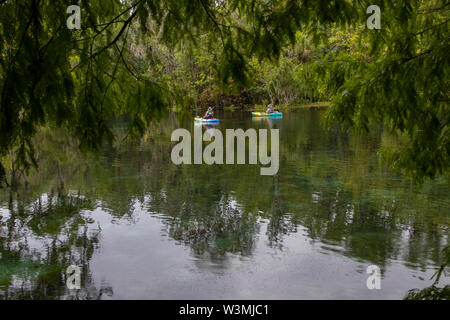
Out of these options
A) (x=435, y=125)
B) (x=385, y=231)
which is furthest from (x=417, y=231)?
(x=435, y=125)

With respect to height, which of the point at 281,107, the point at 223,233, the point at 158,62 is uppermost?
the point at 158,62

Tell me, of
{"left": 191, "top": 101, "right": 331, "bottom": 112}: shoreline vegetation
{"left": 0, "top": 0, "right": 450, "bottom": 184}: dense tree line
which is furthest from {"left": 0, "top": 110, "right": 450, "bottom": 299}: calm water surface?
{"left": 191, "top": 101, "right": 331, "bottom": 112}: shoreline vegetation

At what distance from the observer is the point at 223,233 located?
23.5ft

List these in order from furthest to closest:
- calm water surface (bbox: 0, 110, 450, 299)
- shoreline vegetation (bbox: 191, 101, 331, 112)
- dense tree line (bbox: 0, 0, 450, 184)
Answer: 1. shoreline vegetation (bbox: 191, 101, 331, 112)
2. calm water surface (bbox: 0, 110, 450, 299)
3. dense tree line (bbox: 0, 0, 450, 184)

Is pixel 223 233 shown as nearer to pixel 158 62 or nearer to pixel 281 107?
pixel 158 62

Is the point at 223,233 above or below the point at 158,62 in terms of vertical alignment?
below

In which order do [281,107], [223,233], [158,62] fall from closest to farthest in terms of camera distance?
[158,62], [223,233], [281,107]

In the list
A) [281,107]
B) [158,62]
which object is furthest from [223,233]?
[281,107]

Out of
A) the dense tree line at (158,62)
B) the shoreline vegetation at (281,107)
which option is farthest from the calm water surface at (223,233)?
the shoreline vegetation at (281,107)

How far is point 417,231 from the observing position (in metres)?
6.78

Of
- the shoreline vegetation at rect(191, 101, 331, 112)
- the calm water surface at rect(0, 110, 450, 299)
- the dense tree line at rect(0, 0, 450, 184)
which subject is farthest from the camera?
the shoreline vegetation at rect(191, 101, 331, 112)

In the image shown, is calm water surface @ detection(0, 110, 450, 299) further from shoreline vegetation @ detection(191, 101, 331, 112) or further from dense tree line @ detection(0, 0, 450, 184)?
shoreline vegetation @ detection(191, 101, 331, 112)

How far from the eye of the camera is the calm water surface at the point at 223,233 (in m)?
5.36

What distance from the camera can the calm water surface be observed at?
536cm
